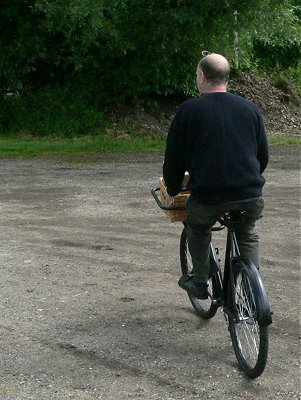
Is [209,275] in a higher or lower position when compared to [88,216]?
higher

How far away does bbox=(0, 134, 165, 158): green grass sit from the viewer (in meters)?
17.5

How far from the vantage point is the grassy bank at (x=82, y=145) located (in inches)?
689

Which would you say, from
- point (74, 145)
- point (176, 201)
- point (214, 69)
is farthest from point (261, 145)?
point (74, 145)

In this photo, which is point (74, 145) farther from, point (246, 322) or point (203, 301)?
point (246, 322)

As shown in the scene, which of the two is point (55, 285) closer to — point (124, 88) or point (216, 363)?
point (216, 363)

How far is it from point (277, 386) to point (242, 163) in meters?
1.37

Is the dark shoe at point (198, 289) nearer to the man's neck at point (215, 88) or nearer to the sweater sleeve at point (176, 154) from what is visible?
the sweater sleeve at point (176, 154)

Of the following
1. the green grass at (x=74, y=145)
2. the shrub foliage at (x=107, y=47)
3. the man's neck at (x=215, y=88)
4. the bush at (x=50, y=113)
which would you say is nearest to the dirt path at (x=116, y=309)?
the man's neck at (x=215, y=88)

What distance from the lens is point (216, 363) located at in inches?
219

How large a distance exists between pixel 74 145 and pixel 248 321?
44.1 feet

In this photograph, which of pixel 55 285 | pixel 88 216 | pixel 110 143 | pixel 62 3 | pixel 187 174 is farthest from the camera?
pixel 110 143

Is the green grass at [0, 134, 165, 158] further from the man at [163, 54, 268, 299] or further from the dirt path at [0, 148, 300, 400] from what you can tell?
the man at [163, 54, 268, 299]

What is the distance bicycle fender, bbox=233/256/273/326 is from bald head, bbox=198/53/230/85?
3.80ft

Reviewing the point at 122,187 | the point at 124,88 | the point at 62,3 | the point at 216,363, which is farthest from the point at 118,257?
the point at 124,88
